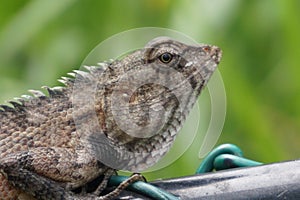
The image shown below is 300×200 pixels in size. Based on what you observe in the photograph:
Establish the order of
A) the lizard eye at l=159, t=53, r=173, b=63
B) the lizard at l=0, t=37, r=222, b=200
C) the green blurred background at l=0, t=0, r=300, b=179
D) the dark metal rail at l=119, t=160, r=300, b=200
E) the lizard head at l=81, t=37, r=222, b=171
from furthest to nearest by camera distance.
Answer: the green blurred background at l=0, t=0, r=300, b=179 → the lizard eye at l=159, t=53, r=173, b=63 → the lizard head at l=81, t=37, r=222, b=171 → the lizard at l=0, t=37, r=222, b=200 → the dark metal rail at l=119, t=160, r=300, b=200

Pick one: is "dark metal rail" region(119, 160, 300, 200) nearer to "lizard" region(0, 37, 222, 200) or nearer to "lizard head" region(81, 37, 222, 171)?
"lizard" region(0, 37, 222, 200)

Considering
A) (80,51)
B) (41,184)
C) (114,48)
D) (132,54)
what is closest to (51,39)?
(80,51)

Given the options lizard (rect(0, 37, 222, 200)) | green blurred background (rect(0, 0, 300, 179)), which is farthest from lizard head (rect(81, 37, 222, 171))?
green blurred background (rect(0, 0, 300, 179))

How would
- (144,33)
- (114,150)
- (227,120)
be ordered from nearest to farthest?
(114,150), (144,33), (227,120)

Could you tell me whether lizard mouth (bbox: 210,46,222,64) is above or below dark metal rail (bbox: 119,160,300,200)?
above

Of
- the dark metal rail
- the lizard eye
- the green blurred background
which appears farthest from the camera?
the green blurred background

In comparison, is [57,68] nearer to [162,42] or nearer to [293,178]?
[162,42]

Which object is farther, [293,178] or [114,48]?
[114,48]

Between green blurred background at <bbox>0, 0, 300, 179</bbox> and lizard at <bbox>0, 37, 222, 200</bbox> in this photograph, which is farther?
green blurred background at <bbox>0, 0, 300, 179</bbox>
